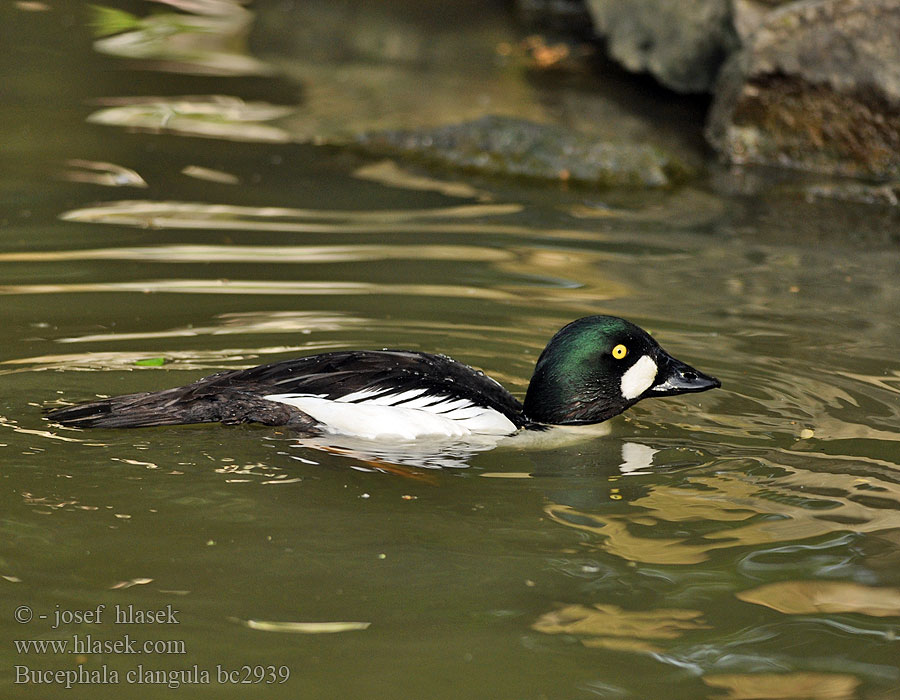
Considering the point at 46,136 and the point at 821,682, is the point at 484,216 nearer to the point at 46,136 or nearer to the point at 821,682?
the point at 46,136

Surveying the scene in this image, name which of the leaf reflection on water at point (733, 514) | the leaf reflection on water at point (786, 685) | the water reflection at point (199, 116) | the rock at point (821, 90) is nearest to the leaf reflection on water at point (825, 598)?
the leaf reflection on water at point (733, 514)

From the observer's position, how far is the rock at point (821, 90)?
32.4ft

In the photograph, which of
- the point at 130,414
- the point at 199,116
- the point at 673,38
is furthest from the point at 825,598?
the point at 673,38

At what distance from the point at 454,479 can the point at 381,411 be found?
0.43m

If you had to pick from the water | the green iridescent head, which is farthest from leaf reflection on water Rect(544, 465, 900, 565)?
the green iridescent head

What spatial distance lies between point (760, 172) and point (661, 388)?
5683 millimetres

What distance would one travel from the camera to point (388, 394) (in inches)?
191

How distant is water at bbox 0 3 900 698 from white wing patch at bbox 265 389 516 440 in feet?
0.41

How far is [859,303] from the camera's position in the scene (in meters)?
7.08

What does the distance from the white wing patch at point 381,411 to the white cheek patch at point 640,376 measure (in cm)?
76

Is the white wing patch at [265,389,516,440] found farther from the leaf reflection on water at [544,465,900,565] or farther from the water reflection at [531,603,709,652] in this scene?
the water reflection at [531,603,709,652]

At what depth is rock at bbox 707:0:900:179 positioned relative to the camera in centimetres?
987

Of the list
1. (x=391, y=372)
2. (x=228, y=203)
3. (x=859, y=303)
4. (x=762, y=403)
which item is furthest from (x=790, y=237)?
(x=391, y=372)

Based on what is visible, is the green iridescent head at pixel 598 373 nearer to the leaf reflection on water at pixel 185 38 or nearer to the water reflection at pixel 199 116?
the water reflection at pixel 199 116
